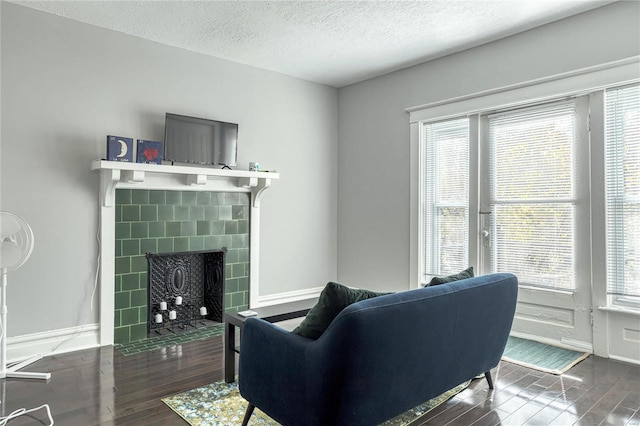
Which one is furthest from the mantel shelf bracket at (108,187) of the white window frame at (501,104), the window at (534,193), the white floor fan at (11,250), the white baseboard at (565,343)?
the white baseboard at (565,343)

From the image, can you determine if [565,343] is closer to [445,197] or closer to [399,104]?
[445,197]

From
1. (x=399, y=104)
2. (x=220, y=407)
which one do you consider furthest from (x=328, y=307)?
(x=399, y=104)

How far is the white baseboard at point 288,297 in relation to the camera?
4.85m

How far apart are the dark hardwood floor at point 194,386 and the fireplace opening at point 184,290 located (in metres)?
0.68

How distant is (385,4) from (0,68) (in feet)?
9.92

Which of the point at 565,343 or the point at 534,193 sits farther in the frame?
the point at 534,193

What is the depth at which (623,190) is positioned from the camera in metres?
3.34

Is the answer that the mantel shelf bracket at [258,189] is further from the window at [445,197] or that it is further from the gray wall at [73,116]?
the window at [445,197]

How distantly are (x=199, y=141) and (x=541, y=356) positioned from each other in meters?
3.58

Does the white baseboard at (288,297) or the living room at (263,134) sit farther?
the white baseboard at (288,297)

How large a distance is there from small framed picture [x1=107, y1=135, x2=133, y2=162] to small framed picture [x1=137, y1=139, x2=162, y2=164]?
0.07 metres

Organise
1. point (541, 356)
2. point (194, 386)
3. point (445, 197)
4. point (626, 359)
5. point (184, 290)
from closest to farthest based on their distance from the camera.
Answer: point (194, 386) → point (626, 359) → point (541, 356) → point (184, 290) → point (445, 197)

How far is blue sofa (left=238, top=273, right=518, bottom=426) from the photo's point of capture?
5.89 ft

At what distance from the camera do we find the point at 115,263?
3779 millimetres
